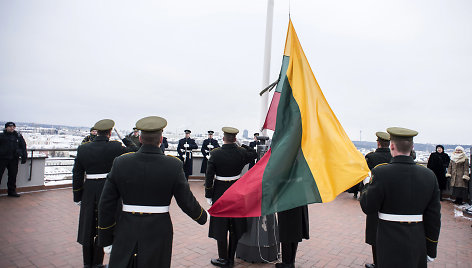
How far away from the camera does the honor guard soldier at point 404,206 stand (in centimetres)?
274

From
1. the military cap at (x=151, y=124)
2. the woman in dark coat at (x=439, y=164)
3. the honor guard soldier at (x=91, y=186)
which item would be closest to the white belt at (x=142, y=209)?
the military cap at (x=151, y=124)

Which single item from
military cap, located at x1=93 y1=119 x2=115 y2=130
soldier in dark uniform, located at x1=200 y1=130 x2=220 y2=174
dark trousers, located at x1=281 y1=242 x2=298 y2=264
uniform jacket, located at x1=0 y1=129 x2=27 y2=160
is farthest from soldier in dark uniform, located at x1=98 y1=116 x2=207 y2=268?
soldier in dark uniform, located at x1=200 y1=130 x2=220 y2=174

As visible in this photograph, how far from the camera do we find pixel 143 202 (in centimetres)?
254

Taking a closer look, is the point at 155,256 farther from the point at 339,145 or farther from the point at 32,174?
the point at 32,174

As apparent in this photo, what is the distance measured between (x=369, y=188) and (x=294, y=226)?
1470mm

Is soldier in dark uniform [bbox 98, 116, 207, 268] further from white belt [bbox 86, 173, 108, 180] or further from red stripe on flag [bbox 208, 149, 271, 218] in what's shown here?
white belt [bbox 86, 173, 108, 180]

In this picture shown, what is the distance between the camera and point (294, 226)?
404 cm

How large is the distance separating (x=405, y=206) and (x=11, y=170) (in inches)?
359

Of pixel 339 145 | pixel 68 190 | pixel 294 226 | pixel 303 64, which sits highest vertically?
pixel 303 64

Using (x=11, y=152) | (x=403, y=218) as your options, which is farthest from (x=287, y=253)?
(x=11, y=152)

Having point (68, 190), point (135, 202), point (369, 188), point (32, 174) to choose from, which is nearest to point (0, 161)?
point (32, 174)

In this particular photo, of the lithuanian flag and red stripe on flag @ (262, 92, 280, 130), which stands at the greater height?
red stripe on flag @ (262, 92, 280, 130)

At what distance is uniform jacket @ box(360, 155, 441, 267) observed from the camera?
273cm

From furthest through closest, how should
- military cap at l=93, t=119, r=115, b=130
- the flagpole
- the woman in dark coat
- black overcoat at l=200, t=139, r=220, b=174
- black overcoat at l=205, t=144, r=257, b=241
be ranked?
1. black overcoat at l=200, t=139, r=220, b=174
2. the woman in dark coat
3. the flagpole
4. black overcoat at l=205, t=144, r=257, b=241
5. military cap at l=93, t=119, r=115, b=130
